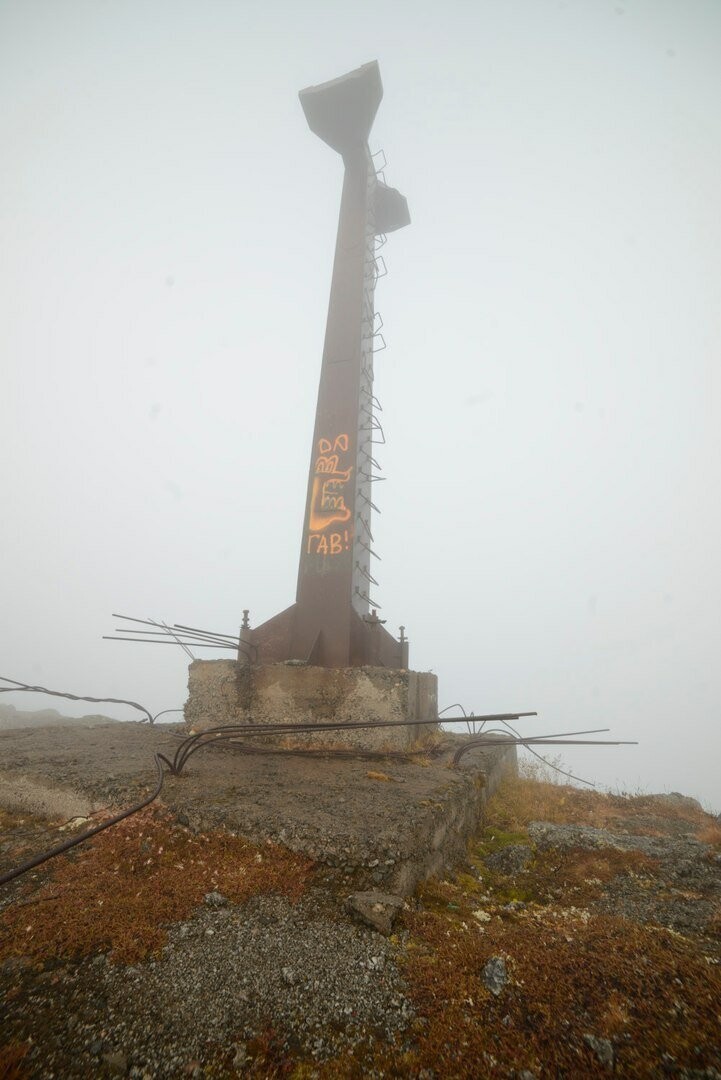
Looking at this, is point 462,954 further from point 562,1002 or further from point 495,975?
point 562,1002

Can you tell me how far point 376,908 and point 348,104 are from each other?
1559cm

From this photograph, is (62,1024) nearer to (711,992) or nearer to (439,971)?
(439,971)

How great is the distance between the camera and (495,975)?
212 cm

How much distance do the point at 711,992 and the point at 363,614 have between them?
6265 mm

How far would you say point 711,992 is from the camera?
190 centimetres

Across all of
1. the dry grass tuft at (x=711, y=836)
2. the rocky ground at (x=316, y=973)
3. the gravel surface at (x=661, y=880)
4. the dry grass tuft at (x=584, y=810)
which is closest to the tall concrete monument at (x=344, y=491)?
the dry grass tuft at (x=584, y=810)

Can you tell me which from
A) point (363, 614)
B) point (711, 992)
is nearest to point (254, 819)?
point (711, 992)

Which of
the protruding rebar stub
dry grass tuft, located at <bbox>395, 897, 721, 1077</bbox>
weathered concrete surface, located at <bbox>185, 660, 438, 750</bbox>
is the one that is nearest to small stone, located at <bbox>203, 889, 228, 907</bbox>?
dry grass tuft, located at <bbox>395, 897, 721, 1077</bbox>

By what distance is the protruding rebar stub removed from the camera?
36.2ft

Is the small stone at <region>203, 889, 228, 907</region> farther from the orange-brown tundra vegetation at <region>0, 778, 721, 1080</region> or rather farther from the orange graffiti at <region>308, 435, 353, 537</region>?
the orange graffiti at <region>308, 435, 353, 537</region>

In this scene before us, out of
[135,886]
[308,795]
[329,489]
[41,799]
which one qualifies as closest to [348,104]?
[329,489]

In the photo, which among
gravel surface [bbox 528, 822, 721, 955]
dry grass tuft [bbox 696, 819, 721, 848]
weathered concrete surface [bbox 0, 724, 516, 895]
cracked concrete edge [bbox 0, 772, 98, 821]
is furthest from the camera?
dry grass tuft [bbox 696, 819, 721, 848]

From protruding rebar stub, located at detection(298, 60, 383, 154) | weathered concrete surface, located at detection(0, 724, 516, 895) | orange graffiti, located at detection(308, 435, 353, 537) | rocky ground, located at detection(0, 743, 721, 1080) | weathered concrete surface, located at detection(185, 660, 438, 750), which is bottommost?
rocky ground, located at detection(0, 743, 721, 1080)

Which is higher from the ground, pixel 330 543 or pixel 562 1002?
pixel 330 543
